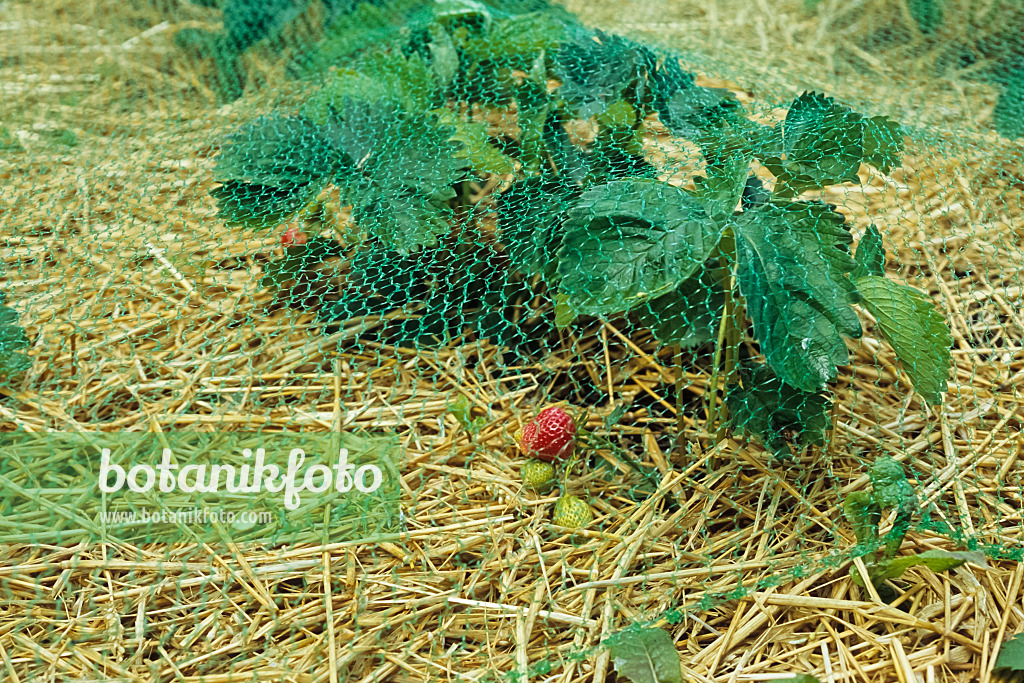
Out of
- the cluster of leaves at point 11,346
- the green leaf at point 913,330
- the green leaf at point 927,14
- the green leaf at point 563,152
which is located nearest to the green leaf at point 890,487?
the green leaf at point 913,330

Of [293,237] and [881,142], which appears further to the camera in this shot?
[293,237]

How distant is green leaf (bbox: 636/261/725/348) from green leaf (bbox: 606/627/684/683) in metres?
→ 0.40

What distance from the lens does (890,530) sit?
3.56 ft

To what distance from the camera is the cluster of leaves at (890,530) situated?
104cm

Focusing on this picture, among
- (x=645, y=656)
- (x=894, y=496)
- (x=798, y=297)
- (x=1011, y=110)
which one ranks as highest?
(x=798, y=297)

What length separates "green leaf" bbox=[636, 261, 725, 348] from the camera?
1.13 m

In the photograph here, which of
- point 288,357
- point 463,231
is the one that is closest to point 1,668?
point 288,357

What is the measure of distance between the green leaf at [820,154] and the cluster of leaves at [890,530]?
43 centimetres

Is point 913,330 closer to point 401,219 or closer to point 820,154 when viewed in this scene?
point 820,154

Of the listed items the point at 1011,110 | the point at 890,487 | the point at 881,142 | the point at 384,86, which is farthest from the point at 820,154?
the point at 1011,110

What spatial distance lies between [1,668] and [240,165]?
0.87m

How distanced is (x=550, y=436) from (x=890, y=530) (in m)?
0.49

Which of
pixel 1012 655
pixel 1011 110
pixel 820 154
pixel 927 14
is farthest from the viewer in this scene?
pixel 927 14

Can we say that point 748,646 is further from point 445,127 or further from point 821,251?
point 445,127
